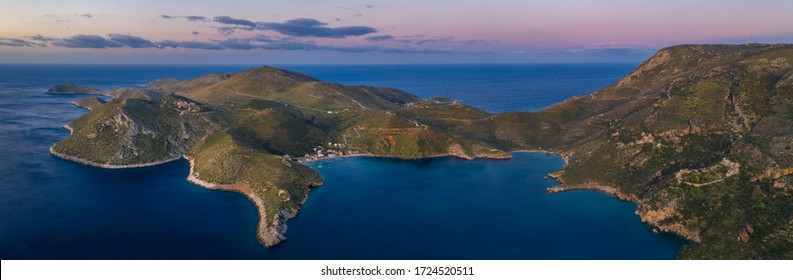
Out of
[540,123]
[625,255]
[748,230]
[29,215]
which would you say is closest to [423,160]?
[540,123]

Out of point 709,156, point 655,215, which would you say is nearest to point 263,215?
point 655,215

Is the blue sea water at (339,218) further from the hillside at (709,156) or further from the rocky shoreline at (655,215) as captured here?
the hillside at (709,156)

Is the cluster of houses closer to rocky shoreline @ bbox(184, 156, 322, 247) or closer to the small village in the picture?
the small village

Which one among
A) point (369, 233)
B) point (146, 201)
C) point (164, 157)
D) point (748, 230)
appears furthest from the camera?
point (164, 157)

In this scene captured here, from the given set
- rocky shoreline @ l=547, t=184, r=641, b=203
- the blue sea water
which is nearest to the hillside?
rocky shoreline @ l=547, t=184, r=641, b=203

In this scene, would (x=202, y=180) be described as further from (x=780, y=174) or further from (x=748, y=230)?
(x=780, y=174)

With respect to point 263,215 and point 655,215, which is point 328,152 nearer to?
point 263,215

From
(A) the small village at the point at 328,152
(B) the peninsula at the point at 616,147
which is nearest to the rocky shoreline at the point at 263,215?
(B) the peninsula at the point at 616,147
